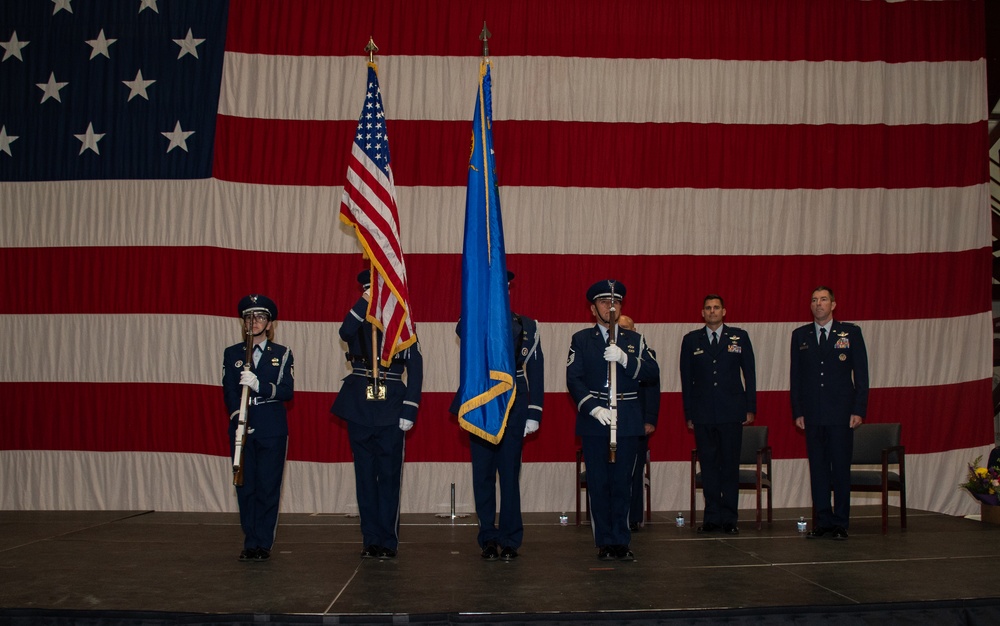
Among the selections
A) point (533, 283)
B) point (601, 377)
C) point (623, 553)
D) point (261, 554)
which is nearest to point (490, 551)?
point (623, 553)

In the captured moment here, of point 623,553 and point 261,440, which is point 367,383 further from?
point 623,553

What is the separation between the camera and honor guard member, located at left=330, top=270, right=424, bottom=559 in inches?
195

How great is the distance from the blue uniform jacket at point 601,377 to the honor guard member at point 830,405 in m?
1.43

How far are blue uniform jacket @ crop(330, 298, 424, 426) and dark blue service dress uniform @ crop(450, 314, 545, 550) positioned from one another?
305 mm

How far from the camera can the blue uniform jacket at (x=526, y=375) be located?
4887mm

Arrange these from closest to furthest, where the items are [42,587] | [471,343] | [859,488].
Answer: [42,587]
[471,343]
[859,488]

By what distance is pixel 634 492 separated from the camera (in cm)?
598

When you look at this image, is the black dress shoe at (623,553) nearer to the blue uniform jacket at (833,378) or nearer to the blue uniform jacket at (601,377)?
the blue uniform jacket at (601,377)

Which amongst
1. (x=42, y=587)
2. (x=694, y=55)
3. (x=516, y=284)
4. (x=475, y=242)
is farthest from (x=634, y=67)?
(x=42, y=587)

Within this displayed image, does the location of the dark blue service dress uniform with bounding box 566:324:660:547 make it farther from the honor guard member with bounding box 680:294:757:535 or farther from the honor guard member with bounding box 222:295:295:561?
the honor guard member with bounding box 222:295:295:561

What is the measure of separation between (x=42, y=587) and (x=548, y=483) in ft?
11.9

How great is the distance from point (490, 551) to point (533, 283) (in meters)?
2.56

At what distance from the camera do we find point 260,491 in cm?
493

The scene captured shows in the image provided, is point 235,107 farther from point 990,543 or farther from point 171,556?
point 990,543
